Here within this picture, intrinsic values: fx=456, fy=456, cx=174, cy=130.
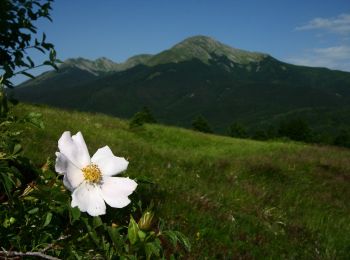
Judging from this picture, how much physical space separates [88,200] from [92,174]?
16 cm

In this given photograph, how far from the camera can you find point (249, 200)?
10.4 meters

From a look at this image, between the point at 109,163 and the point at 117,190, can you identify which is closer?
the point at 117,190

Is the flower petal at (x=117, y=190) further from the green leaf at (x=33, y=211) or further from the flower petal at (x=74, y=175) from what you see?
the green leaf at (x=33, y=211)

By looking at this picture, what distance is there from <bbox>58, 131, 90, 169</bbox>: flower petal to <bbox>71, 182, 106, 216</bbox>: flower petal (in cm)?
15

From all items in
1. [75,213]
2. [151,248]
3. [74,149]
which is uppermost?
[74,149]

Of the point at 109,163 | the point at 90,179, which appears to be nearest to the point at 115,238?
the point at 90,179

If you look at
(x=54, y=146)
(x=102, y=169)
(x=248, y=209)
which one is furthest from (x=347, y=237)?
A: (x=102, y=169)

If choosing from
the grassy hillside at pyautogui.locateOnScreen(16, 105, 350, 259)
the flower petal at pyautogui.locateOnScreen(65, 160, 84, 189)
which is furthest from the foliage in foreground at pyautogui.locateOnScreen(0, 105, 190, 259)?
the grassy hillside at pyautogui.locateOnScreen(16, 105, 350, 259)

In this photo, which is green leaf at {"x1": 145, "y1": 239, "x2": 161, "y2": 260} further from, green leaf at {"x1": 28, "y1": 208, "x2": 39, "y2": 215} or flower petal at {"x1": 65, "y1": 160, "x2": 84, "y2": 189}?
green leaf at {"x1": 28, "y1": 208, "x2": 39, "y2": 215}

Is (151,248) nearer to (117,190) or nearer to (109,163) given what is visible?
(117,190)

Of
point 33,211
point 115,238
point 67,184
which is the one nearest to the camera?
point 67,184

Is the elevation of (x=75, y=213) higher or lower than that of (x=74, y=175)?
lower

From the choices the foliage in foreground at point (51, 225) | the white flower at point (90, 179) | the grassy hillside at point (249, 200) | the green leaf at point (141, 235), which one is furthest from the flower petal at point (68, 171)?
the grassy hillside at point (249, 200)

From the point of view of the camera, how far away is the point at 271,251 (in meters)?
6.57
